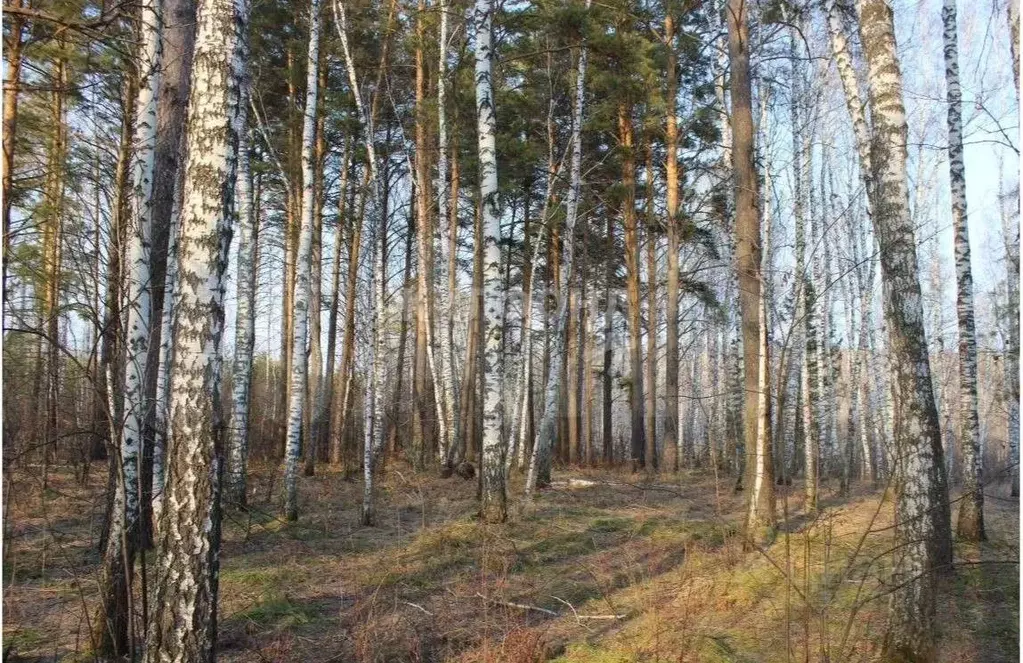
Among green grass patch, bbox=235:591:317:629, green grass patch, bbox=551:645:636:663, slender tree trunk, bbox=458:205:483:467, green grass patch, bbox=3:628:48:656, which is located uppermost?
slender tree trunk, bbox=458:205:483:467

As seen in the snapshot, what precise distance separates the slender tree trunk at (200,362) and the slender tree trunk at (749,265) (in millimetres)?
5775

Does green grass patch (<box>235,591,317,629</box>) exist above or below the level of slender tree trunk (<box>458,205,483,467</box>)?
below

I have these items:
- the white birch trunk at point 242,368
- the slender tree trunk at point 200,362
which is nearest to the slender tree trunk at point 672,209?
the white birch trunk at point 242,368

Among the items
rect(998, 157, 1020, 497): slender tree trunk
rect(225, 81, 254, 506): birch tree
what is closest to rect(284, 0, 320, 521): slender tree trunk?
rect(225, 81, 254, 506): birch tree

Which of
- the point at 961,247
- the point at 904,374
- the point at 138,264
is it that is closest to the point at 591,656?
the point at 904,374

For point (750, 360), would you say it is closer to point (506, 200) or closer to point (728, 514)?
point (728, 514)

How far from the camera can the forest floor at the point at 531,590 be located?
4.32m

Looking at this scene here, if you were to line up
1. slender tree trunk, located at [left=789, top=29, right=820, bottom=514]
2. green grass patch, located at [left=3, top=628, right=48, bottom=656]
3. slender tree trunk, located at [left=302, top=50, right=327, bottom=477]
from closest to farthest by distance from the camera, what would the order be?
1. green grass patch, located at [left=3, top=628, right=48, bottom=656]
2. slender tree trunk, located at [left=789, top=29, right=820, bottom=514]
3. slender tree trunk, located at [left=302, top=50, right=327, bottom=477]

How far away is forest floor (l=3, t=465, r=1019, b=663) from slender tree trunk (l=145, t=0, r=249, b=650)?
43cm

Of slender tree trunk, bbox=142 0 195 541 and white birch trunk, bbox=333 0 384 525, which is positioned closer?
slender tree trunk, bbox=142 0 195 541

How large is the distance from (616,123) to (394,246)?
767 centimetres

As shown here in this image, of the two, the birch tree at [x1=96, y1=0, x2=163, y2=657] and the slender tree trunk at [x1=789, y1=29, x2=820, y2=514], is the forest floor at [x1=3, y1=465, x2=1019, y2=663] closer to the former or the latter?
the birch tree at [x1=96, y1=0, x2=163, y2=657]

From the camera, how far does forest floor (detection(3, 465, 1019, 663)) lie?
4.32 metres

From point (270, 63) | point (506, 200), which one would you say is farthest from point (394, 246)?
point (270, 63)
